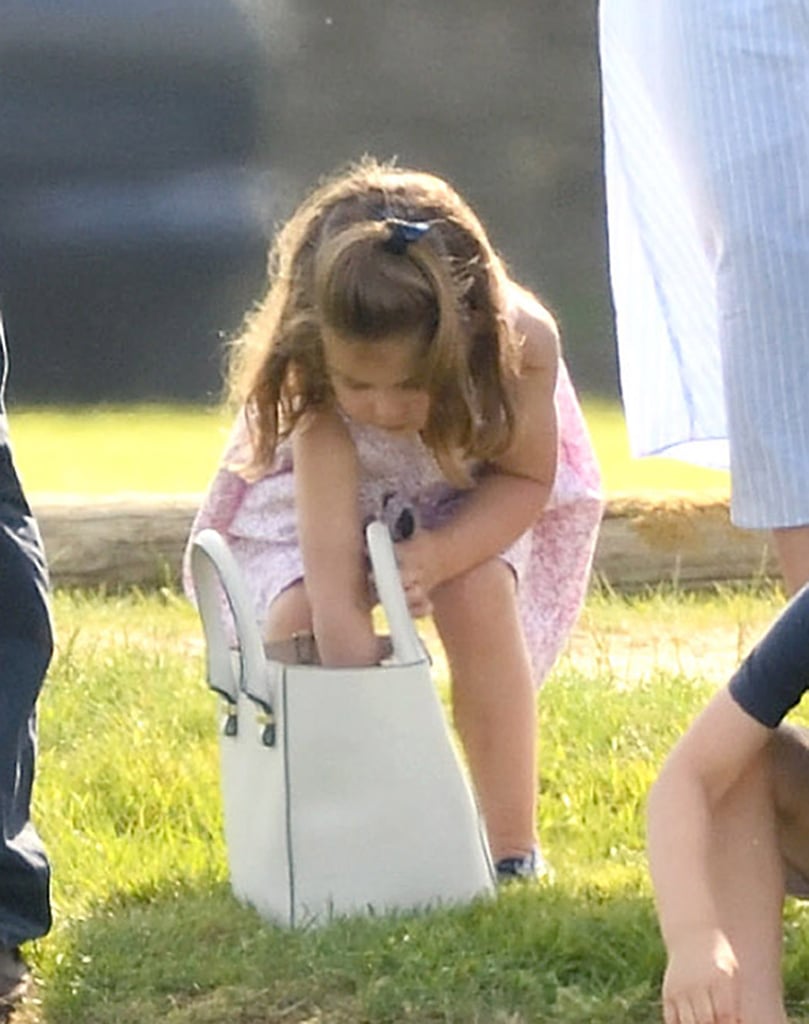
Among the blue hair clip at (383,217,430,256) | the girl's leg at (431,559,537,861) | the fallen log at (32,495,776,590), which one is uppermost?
the blue hair clip at (383,217,430,256)

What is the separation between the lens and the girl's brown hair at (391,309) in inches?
138

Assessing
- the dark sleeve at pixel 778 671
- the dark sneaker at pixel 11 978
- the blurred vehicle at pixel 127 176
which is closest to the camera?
the dark sleeve at pixel 778 671

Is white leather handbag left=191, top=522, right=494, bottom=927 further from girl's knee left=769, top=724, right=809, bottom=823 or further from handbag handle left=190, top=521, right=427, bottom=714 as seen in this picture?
girl's knee left=769, top=724, right=809, bottom=823

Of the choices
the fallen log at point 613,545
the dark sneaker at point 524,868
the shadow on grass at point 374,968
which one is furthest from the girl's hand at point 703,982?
the fallen log at point 613,545

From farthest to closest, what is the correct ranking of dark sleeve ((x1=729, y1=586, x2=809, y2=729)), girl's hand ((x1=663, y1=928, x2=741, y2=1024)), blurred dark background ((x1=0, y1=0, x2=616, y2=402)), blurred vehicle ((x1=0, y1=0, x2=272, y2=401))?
1. blurred vehicle ((x1=0, y1=0, x2=272, y2=401))
2. blurred dark background ((x1=0, y1=0, x2=616, y2=402))
3. dark sleeve ((x1=729, y1=586, x2=809, y2=729))
4. girl's hand ((x1=663, y1=928, x2=741, y2=1024))

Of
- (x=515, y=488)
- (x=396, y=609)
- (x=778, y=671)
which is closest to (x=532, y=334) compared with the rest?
(x=515, y=488)

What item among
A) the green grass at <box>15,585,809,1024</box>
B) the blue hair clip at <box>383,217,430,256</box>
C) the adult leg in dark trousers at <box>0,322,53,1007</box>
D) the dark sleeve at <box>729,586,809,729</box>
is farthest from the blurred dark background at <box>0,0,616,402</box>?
the dark sleeve at <box>729,586,809,729</box>

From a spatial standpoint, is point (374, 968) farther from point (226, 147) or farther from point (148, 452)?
point (226, 147)

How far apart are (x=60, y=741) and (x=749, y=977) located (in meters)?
2.03

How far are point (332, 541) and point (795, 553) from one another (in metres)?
0.66

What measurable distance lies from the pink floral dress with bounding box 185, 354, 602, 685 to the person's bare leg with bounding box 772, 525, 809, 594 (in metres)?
0.53

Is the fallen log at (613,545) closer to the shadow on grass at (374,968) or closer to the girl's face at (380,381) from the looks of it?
the girl's face at (380,381)

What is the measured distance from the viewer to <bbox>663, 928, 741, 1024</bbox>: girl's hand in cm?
262

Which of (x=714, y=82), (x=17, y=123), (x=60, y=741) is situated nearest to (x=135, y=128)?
(x=17, y=123)
